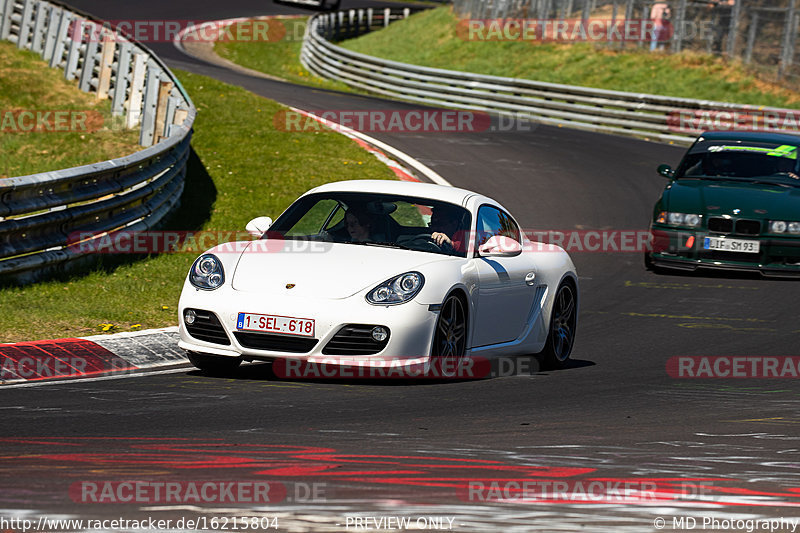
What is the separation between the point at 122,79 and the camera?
20781mm

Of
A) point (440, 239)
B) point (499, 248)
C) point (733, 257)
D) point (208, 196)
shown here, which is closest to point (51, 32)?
point (208, 196)

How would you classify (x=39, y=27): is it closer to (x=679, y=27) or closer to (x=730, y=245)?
(x=730, y=245)

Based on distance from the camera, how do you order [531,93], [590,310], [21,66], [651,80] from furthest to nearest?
[651,80] → [531,93] → [21,66] → [590,310]

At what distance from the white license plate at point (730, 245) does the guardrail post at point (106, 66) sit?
11.5 meters

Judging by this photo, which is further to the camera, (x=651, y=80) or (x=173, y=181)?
(x=651, y=80)

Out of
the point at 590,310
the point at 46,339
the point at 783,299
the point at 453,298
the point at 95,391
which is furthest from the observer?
the point at 783,299

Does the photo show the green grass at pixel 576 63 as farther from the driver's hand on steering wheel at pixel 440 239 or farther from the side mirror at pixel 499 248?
the driver's hand on steering wheel at pixel 440 239

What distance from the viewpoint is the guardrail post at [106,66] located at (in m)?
22.0

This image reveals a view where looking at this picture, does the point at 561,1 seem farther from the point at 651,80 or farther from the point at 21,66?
the point at 21,66

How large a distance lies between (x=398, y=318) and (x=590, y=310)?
17.0 ft

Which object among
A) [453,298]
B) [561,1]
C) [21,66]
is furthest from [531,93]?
[453,298]

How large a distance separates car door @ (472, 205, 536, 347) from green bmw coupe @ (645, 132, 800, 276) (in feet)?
18.6

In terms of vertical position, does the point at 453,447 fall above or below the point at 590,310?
above

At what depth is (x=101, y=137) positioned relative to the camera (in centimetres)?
1956
